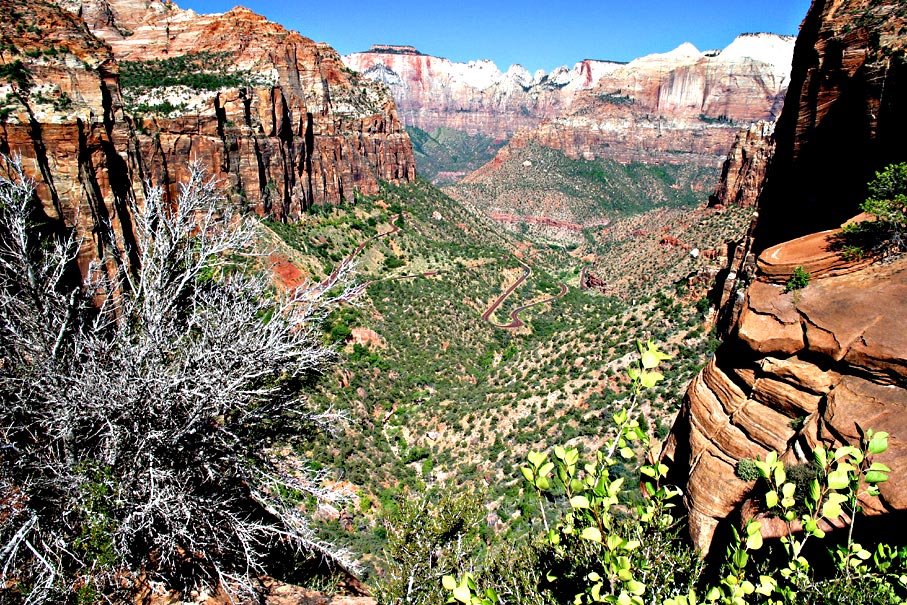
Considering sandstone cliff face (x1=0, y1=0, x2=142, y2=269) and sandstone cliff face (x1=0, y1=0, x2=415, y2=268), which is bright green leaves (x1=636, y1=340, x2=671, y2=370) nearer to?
sandstone cliff face (x1=0, y1=0, x2=415, y2=268)

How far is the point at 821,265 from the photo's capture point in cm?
1338

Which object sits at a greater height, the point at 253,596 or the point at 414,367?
the point at 253,596

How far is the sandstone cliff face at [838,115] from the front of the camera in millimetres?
17781

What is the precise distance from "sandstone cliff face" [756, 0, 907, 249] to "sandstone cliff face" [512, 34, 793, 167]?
16462 centimetres

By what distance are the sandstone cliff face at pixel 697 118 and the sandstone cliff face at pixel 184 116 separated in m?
125

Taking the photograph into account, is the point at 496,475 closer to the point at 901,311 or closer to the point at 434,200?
the point at 901,311

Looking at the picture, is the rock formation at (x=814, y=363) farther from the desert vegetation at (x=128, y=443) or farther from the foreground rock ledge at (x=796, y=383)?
the desert vegetation at (x=128, y=443)

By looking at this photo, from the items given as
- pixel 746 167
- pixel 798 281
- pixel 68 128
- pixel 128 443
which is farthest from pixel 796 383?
pixel 746 167

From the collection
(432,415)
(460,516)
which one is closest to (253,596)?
(460,516)

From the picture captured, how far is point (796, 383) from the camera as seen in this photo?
419 inches

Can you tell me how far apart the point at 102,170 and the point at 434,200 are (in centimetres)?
6348

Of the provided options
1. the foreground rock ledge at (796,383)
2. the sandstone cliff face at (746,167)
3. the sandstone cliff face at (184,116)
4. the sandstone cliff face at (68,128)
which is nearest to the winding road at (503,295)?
the sandstone cliff face at (184,116)

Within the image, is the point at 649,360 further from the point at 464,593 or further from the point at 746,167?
the point at 746,167

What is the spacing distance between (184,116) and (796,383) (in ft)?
150
